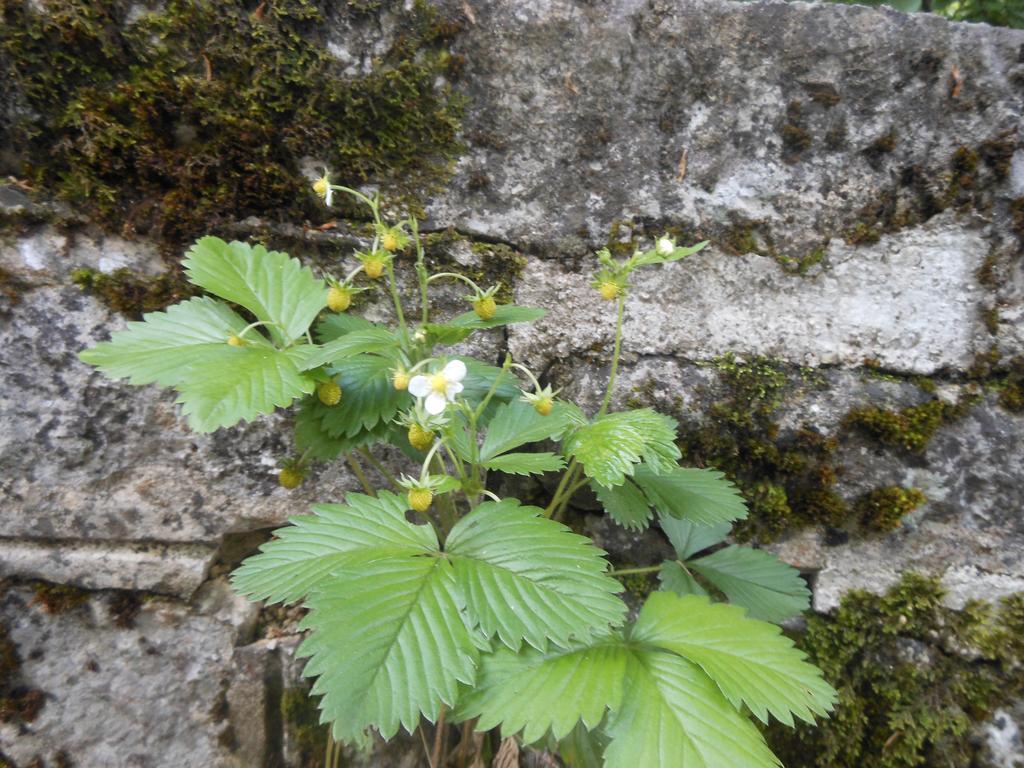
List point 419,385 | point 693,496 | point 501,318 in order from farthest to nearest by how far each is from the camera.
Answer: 1. point 693,496
2. point 501,318
3. point 419,385

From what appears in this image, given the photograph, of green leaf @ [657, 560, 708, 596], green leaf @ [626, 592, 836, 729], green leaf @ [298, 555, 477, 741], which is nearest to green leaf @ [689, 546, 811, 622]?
green leaf @ [657, 560, 708, 596]

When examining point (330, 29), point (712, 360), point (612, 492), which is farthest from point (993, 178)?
point (330, 29)

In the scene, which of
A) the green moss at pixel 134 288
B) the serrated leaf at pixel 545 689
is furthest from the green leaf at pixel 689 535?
the green moss at pixel 134 288

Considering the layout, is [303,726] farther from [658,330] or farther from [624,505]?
[658,330]

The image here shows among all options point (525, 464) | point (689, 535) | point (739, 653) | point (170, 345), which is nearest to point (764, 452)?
point (689, 535)

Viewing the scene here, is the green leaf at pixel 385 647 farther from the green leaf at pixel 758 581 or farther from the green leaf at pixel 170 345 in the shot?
the green leaf at pixel 758 581

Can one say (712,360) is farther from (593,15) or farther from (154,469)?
(154,469)
